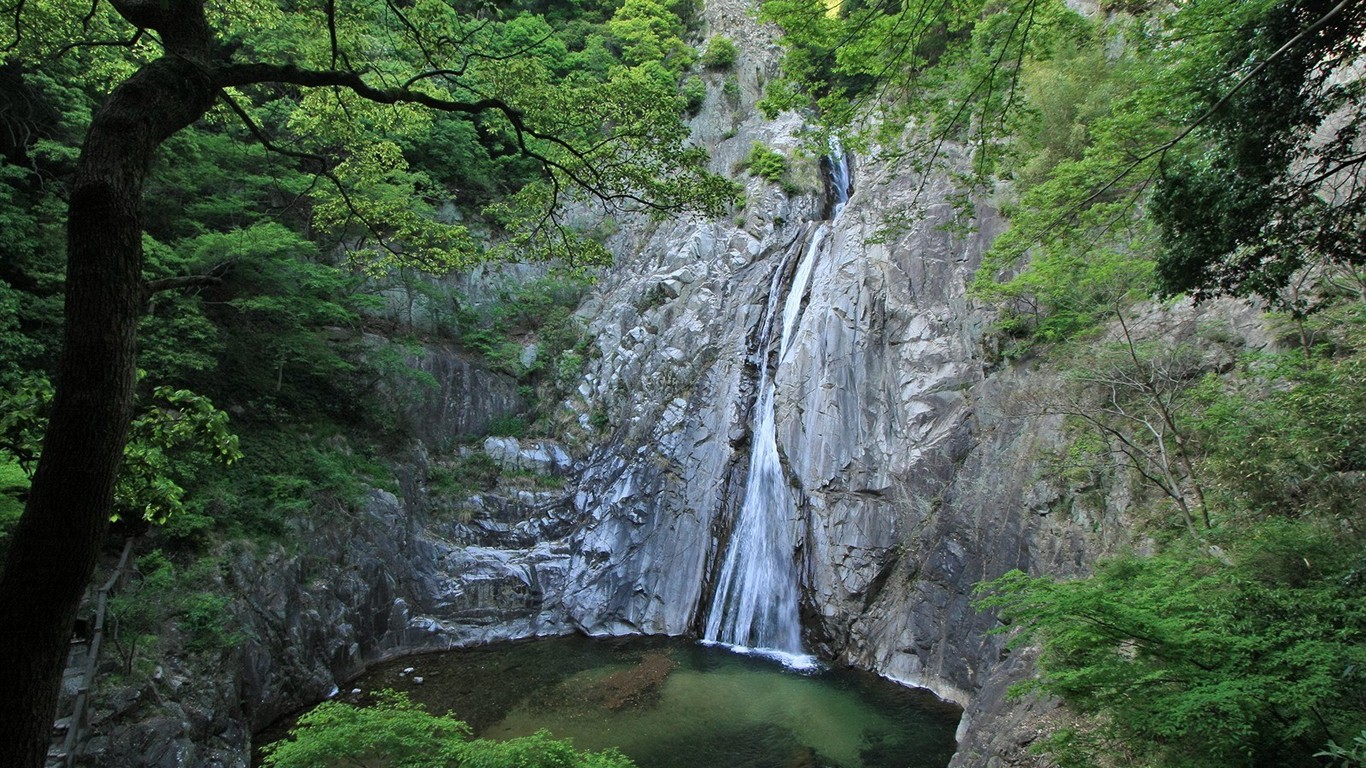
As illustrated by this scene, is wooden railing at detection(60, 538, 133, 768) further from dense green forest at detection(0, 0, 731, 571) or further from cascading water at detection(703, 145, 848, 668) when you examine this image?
cascading water at detection(703, 145, 848, 668)

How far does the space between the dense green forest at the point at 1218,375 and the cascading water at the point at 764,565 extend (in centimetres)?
667

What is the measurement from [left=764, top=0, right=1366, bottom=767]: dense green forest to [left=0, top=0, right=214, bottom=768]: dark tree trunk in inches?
171

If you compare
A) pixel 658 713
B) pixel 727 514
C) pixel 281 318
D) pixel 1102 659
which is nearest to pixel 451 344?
pixel 281 318

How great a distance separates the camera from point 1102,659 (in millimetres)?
4586

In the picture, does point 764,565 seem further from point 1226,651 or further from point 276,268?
point 276,268

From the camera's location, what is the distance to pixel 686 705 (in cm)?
1025

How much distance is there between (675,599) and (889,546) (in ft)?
16.2

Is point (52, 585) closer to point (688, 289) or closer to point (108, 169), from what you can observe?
point (108, 169)

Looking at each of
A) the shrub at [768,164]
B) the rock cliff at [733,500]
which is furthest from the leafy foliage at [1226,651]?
the shrub at [768,164]

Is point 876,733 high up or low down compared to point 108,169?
down

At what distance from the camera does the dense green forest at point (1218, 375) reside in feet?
13.1

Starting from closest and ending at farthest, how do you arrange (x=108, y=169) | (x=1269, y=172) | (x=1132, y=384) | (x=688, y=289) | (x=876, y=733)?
(x=108, y=169), (x=1269, y=172), (x=1132, y=384), (x=876, y=733), (x=688, y=289)

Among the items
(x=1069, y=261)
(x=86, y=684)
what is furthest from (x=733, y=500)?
(x=86, y=684)

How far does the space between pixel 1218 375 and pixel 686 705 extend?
8.52m
